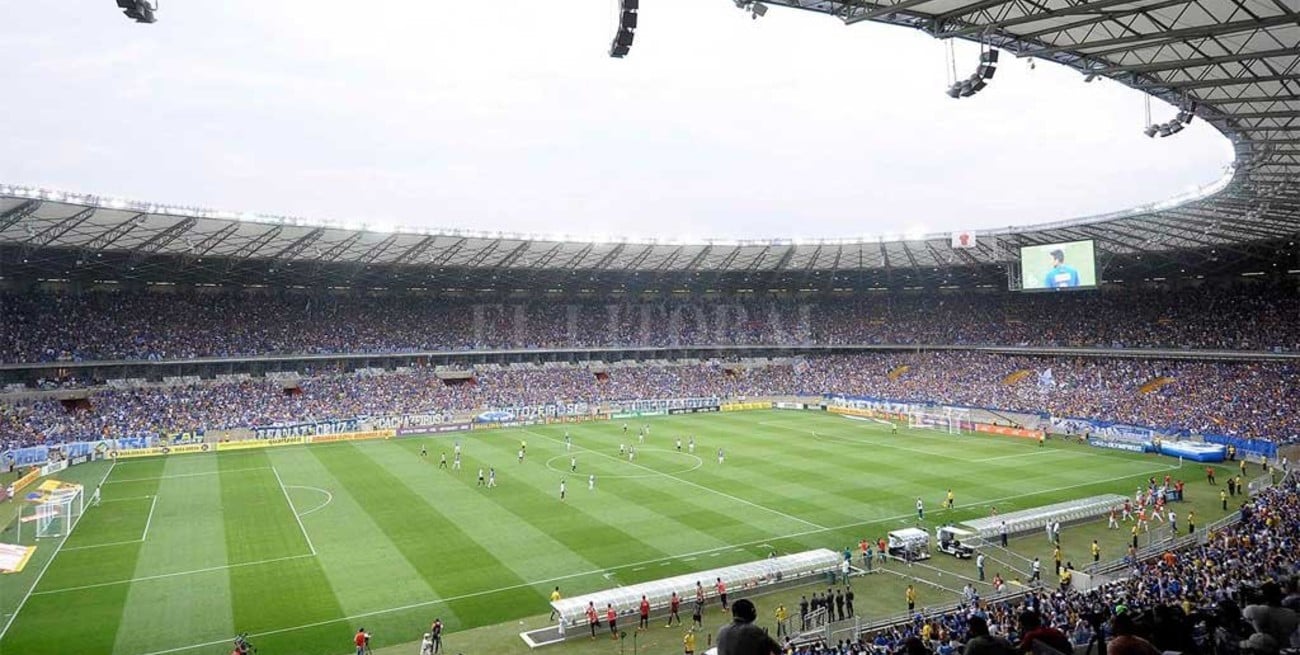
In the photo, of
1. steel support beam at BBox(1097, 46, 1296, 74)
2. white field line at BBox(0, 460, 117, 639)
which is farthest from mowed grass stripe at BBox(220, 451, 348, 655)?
steel support beam at BBox(1097, 46, 1296, 74)

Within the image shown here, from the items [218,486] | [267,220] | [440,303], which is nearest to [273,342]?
[440,303]

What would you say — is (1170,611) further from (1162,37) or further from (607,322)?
(607,322)

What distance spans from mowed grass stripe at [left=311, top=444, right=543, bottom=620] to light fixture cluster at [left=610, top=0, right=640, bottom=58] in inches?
666

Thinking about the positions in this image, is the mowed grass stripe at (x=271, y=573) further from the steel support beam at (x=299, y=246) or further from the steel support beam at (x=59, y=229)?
the steel support beam at (x=299, y=246)

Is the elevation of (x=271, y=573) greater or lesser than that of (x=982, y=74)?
lesser

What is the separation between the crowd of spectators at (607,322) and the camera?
60.7 meters

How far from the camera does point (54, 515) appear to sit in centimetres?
3291

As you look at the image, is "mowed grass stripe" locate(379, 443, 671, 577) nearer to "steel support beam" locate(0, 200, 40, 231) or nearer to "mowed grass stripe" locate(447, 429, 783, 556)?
"mowed grass stripe" locate(447, 429, 783, 556)

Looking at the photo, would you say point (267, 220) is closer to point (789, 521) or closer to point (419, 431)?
point (419, 431)

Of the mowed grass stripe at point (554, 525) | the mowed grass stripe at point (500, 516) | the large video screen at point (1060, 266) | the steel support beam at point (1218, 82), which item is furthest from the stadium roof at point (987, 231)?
the mowed grass stripe at point (554, 525)

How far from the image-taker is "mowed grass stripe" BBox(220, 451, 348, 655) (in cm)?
2317

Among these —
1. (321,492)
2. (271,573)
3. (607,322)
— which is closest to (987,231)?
(607,322)

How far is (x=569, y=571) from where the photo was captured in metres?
27.2

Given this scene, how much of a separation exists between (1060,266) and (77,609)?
55493mm
